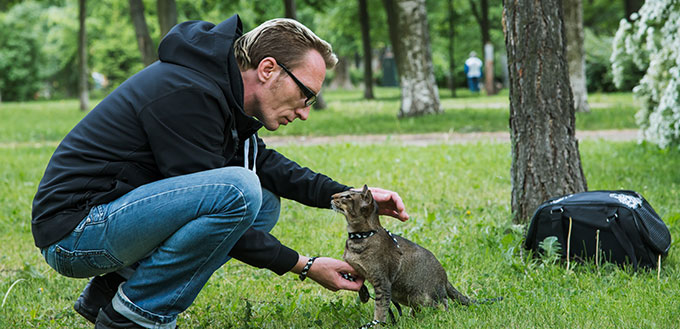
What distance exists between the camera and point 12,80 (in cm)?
4969

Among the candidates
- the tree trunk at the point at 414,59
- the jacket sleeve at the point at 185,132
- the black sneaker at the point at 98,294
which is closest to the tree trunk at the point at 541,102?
the jacket sleeve at the point at 185,132

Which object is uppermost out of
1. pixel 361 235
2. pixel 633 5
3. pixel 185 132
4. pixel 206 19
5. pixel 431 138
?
pixel 206 19

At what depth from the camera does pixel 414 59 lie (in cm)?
1580

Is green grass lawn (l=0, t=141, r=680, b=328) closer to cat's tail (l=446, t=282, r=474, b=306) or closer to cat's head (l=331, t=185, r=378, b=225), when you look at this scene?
cat's tail (l=446, t=282, r=474, b=306)

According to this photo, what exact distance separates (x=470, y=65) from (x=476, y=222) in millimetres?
29304

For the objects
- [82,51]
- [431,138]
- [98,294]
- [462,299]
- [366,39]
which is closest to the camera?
[98,294]

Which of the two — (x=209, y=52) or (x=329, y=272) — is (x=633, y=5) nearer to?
(x=329, y=272)

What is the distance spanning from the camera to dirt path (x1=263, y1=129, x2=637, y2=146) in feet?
38.0

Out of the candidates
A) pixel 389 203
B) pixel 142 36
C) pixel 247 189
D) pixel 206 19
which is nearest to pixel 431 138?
pixel 142 36

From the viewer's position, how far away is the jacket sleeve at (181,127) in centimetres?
278

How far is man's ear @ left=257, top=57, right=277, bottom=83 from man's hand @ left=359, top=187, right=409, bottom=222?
828mm

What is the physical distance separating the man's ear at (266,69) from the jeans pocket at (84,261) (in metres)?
1.04

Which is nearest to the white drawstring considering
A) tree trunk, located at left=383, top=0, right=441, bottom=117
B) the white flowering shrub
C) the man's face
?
the man's face

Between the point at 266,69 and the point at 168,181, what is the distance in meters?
0.68
